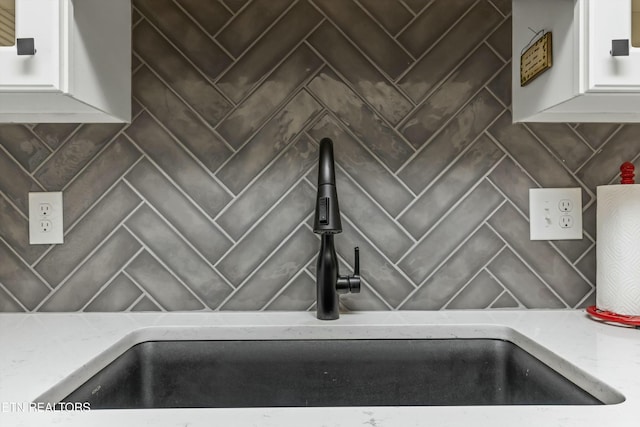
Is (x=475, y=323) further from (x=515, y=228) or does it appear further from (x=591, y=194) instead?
(x=591, y=194)

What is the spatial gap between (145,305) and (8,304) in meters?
0.33

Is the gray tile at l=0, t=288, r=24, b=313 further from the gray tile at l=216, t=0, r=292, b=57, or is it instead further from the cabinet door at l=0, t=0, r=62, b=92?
the gray tile at l=216, t=0, r=292, b=57

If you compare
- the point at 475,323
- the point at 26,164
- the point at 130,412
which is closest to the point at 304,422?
the point at 130,412

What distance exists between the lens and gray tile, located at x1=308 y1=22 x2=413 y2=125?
1148 millimetres

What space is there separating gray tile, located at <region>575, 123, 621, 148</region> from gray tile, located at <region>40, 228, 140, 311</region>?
113cm

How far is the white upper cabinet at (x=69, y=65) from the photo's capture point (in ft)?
2.56

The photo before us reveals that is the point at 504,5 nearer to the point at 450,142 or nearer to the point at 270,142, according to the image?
the point at 450,142

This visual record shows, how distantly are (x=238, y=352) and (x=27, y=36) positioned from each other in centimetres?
72

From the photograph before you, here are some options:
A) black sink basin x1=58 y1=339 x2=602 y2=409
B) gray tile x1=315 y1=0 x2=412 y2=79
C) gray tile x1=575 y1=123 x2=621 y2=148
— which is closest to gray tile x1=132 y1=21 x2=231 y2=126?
gray tile x1=315 y1=0 x2=412 y2=79

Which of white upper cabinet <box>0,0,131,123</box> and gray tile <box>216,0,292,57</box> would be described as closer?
white upper cabinet <box>0,0,131,123</box>

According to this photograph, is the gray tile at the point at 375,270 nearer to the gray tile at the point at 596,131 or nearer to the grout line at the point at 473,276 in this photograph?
the grout line at the point at 473,276

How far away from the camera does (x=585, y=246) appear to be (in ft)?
3.81

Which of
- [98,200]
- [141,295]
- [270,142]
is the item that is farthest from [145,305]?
[270,142]

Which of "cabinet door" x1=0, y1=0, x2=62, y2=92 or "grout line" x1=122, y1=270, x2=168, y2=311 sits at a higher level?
"cabinet door" x1=0, y1=0, x2=62, y2=92
